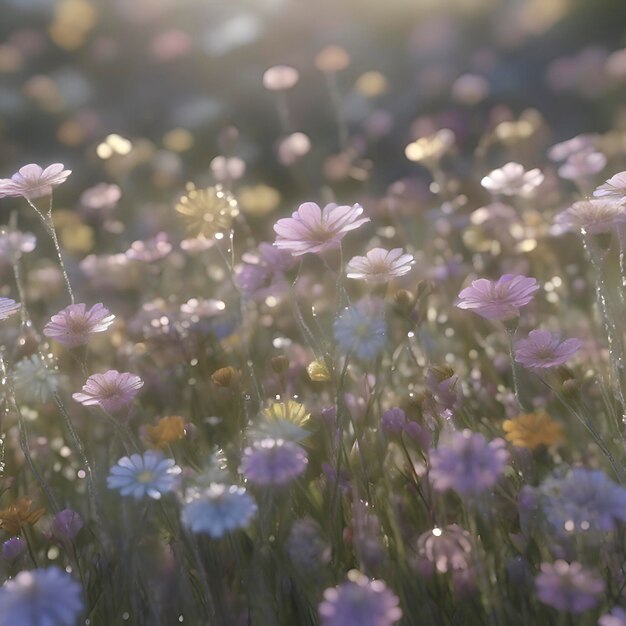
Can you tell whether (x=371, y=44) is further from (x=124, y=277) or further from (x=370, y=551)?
(x=370, y=551)

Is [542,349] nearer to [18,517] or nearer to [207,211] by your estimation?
[207,211]

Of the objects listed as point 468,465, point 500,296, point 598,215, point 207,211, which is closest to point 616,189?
point 598,215

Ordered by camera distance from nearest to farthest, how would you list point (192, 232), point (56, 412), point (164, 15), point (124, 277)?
point (192, 232), point (56, 412), point (124, 277), point (164, 15)

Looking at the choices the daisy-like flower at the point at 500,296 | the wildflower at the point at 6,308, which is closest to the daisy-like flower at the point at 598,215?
the daisy-like flower at the point at 500,296

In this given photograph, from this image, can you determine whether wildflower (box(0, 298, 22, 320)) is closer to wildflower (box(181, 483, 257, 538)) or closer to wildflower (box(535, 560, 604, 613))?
wildflower (box(181, 483, 257, 538))

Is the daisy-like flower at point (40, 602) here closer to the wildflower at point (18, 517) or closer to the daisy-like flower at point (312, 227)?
the wildflower at point (18, 517)

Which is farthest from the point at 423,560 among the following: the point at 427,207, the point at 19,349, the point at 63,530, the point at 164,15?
the point at 164,15
